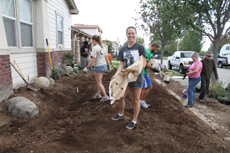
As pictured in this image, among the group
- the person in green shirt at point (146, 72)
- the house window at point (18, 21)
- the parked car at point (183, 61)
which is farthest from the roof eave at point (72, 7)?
the parked car at point (183, 61)

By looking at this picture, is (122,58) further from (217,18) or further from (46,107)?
(217,18)

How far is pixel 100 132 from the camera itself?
3012 mm

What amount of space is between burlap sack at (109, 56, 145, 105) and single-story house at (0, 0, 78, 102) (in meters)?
3.13

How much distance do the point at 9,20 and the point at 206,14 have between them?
27.2ft

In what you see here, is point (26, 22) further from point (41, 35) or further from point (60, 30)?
point (60, 30)

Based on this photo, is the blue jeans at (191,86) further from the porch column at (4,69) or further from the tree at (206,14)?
the porch column at (4,69)

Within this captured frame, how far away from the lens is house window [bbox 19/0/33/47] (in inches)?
224

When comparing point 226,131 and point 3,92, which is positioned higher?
point 3,92

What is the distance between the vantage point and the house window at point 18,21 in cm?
489

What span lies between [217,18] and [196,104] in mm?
4461

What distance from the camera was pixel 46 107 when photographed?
180 inches

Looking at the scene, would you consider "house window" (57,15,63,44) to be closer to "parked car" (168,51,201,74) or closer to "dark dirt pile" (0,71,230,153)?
"dark dirt pile" (0,71,230,153)

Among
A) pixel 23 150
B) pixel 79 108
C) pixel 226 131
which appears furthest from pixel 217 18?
pixel 23 150

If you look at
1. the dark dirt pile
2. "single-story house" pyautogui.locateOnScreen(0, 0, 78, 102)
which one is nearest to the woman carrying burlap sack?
the dark dirt pile
